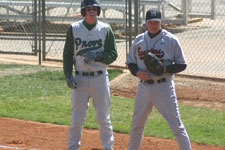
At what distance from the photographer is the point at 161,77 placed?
21.5 feet

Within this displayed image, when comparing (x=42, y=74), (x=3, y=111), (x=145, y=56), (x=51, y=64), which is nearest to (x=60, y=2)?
(x=51, y=64)

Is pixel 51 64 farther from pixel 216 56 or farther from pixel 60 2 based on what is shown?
pixel 60 2

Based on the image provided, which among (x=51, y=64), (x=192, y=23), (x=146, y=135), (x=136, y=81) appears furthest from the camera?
(x=192, y=23)

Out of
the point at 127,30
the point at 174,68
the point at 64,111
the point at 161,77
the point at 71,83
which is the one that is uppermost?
the point at 174,68

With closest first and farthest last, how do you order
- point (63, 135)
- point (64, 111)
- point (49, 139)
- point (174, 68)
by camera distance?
point (174, 68) → point (49, 139) → point (63, 135) → point (64, 111)

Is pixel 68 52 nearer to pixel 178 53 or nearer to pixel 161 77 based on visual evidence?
pixel 161 77

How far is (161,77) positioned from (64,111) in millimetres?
3663

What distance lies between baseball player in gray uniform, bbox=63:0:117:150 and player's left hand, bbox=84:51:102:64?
0.7 inches

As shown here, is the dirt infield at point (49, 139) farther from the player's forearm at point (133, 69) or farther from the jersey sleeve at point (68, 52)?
the player's forearm at point (133, 69)

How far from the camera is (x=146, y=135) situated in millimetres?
8391

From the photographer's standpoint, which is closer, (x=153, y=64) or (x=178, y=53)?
(x=153, y=64)

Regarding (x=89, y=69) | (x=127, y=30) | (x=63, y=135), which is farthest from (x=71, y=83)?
(x=127, y=30)

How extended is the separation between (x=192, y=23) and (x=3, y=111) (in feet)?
37.8

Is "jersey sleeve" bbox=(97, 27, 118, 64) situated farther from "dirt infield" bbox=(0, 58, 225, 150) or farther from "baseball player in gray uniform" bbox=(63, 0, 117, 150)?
"dirt infield" bbox=(0, 58, 225, 150)
